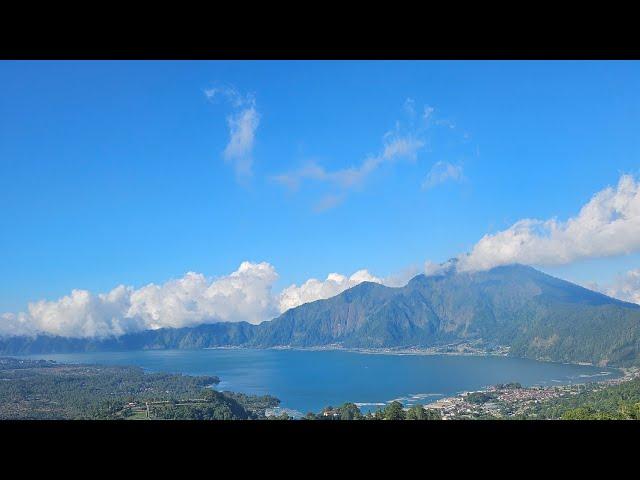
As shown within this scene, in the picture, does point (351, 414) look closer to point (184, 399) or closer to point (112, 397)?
point (184, 399)

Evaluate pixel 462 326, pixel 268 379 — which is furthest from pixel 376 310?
pixel 268 379

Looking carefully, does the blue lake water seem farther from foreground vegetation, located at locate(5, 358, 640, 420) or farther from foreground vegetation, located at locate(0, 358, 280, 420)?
foreground vegetation, located at locate(0, 358, 280, 420)

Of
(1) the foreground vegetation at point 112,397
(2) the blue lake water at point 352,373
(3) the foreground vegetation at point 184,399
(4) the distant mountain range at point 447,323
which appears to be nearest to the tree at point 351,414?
(1) the foreground vegetation at point 112,397
